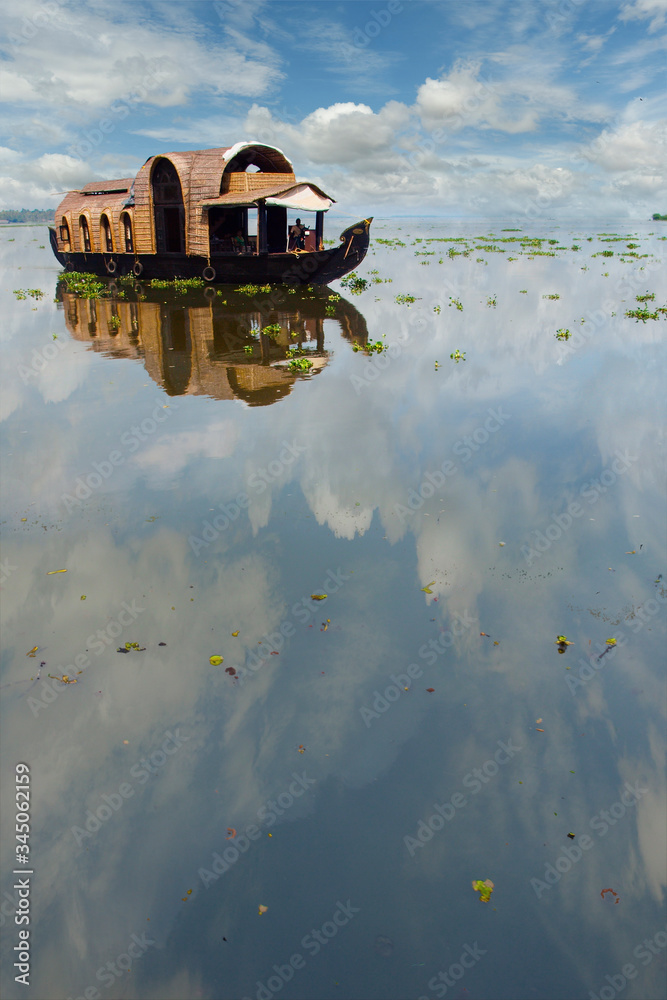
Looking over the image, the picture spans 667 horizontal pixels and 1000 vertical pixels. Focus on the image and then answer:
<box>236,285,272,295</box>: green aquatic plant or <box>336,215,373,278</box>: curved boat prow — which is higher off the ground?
<box>336,215,373,278</box>: curved boat prow

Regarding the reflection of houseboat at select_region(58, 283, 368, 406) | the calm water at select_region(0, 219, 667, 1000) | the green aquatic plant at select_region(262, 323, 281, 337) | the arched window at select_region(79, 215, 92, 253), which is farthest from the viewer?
the arched window at select_region(79, 215, 92, 253)

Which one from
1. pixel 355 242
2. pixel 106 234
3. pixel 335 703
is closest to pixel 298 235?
Answer: pixel 355 242

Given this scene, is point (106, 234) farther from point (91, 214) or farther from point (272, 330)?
point (272, 330)

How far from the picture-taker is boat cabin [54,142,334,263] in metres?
25.7

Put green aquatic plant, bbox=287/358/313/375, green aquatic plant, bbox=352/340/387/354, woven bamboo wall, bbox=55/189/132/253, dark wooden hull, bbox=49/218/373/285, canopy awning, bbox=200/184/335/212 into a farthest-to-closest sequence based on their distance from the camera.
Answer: woven bamboo wall, bbox=55/189/132/253
dark wooden hull, bbox=49/218/373/285
canopy awning, bbox=200/184/335/212
green aquatic plant, bbox=352/340/387/354
green aquatic plant, bbox=287/358/313/375

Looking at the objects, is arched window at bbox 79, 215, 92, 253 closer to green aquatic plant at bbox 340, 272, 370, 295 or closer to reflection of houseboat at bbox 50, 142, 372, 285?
reflection of houseboat at bbox 50, 142, 372, 285

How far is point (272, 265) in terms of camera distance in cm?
Answer: 2566

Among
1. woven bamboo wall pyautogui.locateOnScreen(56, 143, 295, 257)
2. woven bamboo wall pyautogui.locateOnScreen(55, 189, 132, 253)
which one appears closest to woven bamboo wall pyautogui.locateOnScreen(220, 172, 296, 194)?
woven bamboo wall pyautogui.locateOnScreen(56, 143, 295, 257)

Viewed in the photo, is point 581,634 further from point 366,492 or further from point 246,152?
point 246,152

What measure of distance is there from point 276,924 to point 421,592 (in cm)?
317

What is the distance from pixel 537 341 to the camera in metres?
17.3

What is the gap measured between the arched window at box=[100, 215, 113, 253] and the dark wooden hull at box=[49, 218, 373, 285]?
10.6 feet

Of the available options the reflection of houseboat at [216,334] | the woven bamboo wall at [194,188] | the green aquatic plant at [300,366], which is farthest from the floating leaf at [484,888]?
the woven bamboo wall at [194,188]

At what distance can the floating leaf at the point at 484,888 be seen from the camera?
3299mm
